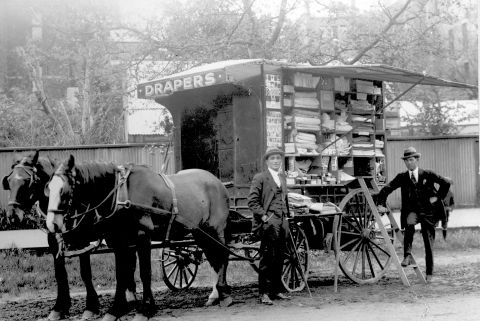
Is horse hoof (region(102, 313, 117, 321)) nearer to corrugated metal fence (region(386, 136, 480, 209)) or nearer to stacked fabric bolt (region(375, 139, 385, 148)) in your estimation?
stacked fabric bolt (region(375, 139, 385, 148))

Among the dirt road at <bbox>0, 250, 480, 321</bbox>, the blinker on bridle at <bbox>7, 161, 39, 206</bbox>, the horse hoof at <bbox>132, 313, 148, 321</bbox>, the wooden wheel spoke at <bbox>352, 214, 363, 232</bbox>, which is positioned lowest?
the dirt road at <bbox>0, 250, 480, 321</bbox>

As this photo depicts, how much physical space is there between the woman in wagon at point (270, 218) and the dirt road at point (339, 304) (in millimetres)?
392

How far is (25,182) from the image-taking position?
7.30 m

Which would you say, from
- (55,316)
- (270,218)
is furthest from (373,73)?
(55,316)

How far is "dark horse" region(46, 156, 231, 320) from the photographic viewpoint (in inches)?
277

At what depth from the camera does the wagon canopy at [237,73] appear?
916 centimetres

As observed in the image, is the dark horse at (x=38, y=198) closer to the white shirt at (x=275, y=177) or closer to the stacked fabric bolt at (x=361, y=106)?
the white shirt at (x=275, y=177)

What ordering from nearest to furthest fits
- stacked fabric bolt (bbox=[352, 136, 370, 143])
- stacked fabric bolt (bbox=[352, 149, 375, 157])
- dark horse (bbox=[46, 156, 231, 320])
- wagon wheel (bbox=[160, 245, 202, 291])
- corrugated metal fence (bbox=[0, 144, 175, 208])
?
1. dark horse (bbox=[46, 156, 231, 320])
2. wagon wheel (bbox=[160, 245, 202, 291])
3. stacked fabric bolt (bbox=[352, 149, 375, 157])
4. stacked fabric bolt (bbox=[352, 136, 370, 143])
5. corrugated metal fence (bbox=[0, 144, 175, 208])

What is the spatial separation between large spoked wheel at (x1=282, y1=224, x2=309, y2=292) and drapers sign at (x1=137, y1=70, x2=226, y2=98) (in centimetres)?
226

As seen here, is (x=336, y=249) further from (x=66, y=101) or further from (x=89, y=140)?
(x=66, y=101)

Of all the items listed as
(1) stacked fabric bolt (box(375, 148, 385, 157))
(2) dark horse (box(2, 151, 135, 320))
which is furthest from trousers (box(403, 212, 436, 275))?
(2) dark horse (box(2, 151, 135, 320))

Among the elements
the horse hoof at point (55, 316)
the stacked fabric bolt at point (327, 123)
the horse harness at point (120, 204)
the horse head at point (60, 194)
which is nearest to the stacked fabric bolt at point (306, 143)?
the stacked fabric bolt at point (327, 123)

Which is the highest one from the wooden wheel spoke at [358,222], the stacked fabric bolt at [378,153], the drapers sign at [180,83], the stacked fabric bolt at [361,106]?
the drapers sign at [180,83]

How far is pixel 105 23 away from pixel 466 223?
413 inches
